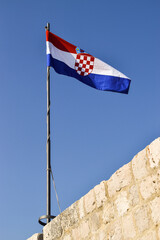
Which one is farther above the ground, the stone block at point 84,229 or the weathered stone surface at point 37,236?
the weathered stone surface at point 37,236

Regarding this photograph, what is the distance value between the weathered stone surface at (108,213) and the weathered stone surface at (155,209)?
0.59 metres

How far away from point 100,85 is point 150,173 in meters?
3.69

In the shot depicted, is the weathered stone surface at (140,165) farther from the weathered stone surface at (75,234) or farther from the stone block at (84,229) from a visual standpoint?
the weathered stone surface at (75,234)

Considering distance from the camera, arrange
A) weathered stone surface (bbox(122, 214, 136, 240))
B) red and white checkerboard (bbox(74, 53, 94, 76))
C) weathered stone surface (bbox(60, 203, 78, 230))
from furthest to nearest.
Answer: red and white checkerboard (bbox(74, 53, 94, 76)) < weathered stone surface (bbox(60, 203, 78, 230)) < weathered stone surface (bbox(122, 214, 136, 240))

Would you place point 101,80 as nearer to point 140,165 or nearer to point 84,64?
point 84,64

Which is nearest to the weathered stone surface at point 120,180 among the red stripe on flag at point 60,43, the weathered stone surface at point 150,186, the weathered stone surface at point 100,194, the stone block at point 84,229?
the weathered stone surface at point 100,194

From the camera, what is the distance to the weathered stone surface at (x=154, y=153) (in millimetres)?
3193

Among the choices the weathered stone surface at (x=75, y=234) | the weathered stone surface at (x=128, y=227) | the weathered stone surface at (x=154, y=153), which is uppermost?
the weathered stone surface at (x=154, y=153)

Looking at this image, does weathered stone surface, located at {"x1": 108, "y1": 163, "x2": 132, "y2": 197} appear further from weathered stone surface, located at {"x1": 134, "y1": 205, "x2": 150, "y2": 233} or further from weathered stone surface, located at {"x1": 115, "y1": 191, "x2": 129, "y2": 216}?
weathered stone surface, located at {"x1": 134, "y1": 205, "x2": 150, "y2": 233}

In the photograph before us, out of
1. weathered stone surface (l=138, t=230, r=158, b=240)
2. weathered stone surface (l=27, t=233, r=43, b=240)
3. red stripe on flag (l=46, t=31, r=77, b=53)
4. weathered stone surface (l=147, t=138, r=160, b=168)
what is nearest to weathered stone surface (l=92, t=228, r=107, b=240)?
weathered stone surface (l=138, t=230, r=158, b=240)

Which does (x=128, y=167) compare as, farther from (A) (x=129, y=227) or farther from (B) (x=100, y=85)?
(B) (x=100, y=85)

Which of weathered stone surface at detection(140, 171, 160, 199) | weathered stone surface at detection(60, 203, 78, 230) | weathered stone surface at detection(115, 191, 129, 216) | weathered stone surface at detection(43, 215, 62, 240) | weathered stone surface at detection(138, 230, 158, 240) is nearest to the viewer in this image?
weathered stone surface at detection(138, 230, 158, 240)

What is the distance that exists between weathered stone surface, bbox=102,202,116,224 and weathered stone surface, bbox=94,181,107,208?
0.27 feet

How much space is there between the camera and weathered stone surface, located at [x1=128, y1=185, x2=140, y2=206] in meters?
3.36
